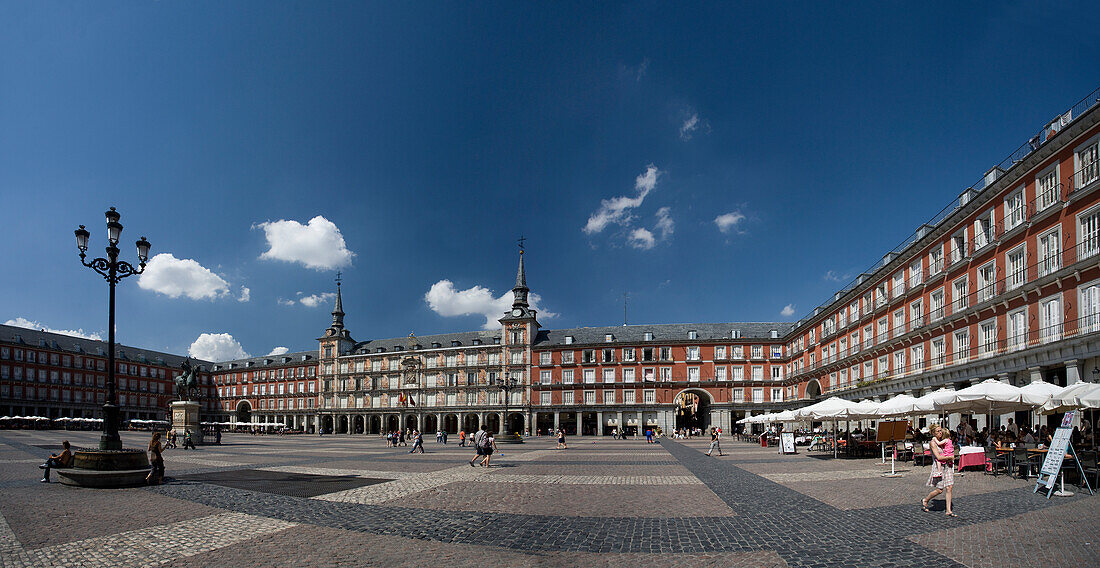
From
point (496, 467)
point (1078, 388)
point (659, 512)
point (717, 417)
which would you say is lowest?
point (717, 417)

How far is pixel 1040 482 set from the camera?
40.9ft

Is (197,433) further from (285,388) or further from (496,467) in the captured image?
(285,388)

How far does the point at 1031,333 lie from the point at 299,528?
2779 cm

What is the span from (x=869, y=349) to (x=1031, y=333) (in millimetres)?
16398

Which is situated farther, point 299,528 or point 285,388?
point 285,388

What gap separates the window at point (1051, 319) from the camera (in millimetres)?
22156

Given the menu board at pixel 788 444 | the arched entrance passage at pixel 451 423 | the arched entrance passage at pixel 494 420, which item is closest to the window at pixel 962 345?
the menu board at pixel 788 444

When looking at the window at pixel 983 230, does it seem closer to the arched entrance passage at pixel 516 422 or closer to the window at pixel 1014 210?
the window at pixel 1014 210

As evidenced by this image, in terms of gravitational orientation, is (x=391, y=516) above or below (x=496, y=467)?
above

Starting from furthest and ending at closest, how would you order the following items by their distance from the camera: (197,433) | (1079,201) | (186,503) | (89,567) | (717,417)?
1. (717,417)
2. (197,433)
3. (1079,201)
4. (186,503)
5. (89,567)

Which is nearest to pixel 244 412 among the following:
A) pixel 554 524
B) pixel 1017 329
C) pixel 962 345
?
pixel 962 345

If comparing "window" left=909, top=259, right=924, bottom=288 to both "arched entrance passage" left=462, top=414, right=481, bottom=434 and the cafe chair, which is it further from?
"arched entrance passage" left=462, top=414, right=481, bottom=434

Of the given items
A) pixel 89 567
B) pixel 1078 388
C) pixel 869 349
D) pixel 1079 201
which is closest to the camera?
pixel 89 567

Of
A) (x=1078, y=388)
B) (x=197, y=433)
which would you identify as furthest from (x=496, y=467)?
(x=197, y=433)
